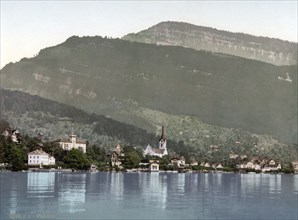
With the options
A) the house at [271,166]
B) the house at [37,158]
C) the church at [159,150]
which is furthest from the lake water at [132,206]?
the house at [271,166]

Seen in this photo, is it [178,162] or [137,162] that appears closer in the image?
[137,162]

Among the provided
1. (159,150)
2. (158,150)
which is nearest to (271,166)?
(159,150)

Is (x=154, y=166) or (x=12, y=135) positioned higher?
(x=12, y=135)

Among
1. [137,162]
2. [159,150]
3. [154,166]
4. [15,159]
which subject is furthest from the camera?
[159,150]

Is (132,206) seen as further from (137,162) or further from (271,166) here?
(271,166)

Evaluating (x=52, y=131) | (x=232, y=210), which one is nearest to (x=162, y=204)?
(x=232, y=210)

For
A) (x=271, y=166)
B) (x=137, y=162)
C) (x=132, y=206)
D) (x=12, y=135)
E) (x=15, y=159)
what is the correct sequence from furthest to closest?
(x=271, y=166) < (x=137, y=162) < (x=12, y=135) < (x=15, y=159) < (x=132, y=206)

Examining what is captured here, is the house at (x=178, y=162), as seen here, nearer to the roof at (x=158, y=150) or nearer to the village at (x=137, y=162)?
the village at (x=137, y=162)

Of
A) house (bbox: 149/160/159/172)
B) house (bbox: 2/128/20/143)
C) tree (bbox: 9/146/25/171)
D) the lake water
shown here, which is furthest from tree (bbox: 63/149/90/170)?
the lake water

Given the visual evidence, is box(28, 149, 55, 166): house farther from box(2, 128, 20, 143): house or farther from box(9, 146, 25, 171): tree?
box(2, 128, 20, 143): house
